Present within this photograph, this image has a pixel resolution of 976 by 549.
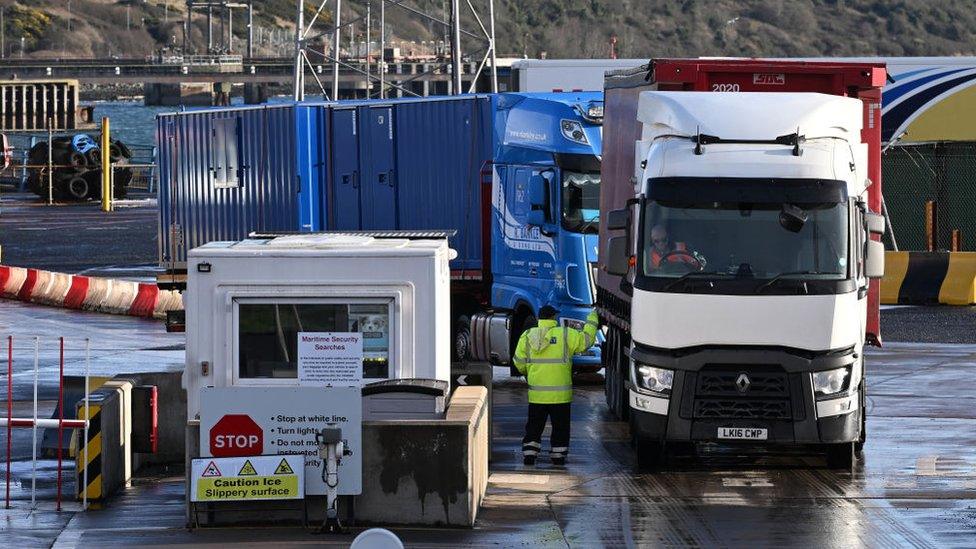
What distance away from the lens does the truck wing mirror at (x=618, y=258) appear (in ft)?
50.9

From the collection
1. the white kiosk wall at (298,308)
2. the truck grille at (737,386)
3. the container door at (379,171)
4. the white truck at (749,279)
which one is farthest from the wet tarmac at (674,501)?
the container door at (379,171)

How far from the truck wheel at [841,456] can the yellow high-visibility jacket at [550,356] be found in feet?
7.96

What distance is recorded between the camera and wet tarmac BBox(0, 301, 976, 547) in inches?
516

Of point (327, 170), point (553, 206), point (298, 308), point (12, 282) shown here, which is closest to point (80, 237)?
point (12, 282)

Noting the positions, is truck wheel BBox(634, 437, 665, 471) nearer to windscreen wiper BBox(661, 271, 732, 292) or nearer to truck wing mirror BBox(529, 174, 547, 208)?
windscreen wiper BBox(661, 271, 732, 292)

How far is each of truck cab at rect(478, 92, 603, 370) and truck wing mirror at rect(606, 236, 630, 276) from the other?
196 inches

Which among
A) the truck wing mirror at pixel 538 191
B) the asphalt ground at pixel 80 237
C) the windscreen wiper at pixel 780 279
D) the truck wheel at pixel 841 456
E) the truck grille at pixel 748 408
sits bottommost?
the truck wheel at pixel 841 456

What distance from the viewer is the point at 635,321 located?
51.0 ft

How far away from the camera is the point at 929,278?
30.8 m

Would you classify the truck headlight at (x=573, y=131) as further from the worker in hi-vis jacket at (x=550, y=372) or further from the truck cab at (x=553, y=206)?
the worker in hi-vis jacket at (x=550, y=372)

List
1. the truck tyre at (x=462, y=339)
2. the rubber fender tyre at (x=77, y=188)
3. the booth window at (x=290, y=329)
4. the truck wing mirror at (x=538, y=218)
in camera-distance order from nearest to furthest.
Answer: the booth window at (x=290, y=329)
the truck wing mirror at (x=538, y=218)
the truck tyre at (x=462, y=339)
the rubber fender tyre at (x=77, y=188)

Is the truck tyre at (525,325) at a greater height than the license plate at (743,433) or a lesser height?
greater

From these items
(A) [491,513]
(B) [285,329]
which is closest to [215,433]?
(B) [285,329]

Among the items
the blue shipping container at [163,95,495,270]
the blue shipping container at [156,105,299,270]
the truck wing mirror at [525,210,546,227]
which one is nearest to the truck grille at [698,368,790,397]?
the truck wing mirror at [525,210,546,227]
